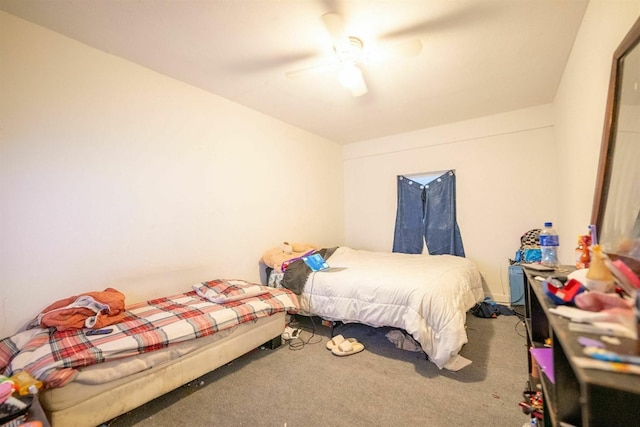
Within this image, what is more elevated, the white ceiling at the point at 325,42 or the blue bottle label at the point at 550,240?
the white ceiling at the point at 325,42

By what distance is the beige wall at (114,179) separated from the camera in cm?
177

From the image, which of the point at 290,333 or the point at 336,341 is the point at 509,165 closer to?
the point at 336,341

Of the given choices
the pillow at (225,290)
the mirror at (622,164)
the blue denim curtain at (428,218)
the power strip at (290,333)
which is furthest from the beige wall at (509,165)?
the pillow at (225,290)

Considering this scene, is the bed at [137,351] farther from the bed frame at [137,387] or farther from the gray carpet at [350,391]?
the gray carpet at [350,391]

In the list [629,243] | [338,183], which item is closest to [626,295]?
[629,243]

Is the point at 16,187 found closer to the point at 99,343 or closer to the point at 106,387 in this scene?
the point at 99,343

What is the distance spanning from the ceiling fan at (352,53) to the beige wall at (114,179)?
1.27m

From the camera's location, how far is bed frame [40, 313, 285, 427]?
132 centimetres

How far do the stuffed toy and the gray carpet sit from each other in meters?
0.94

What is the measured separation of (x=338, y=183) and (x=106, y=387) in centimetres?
386

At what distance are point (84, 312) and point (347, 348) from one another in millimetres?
1894

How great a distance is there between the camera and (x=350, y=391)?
1858 millimetres

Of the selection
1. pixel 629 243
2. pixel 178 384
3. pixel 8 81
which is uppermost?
pixel 8 81

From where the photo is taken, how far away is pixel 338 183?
4742mm
